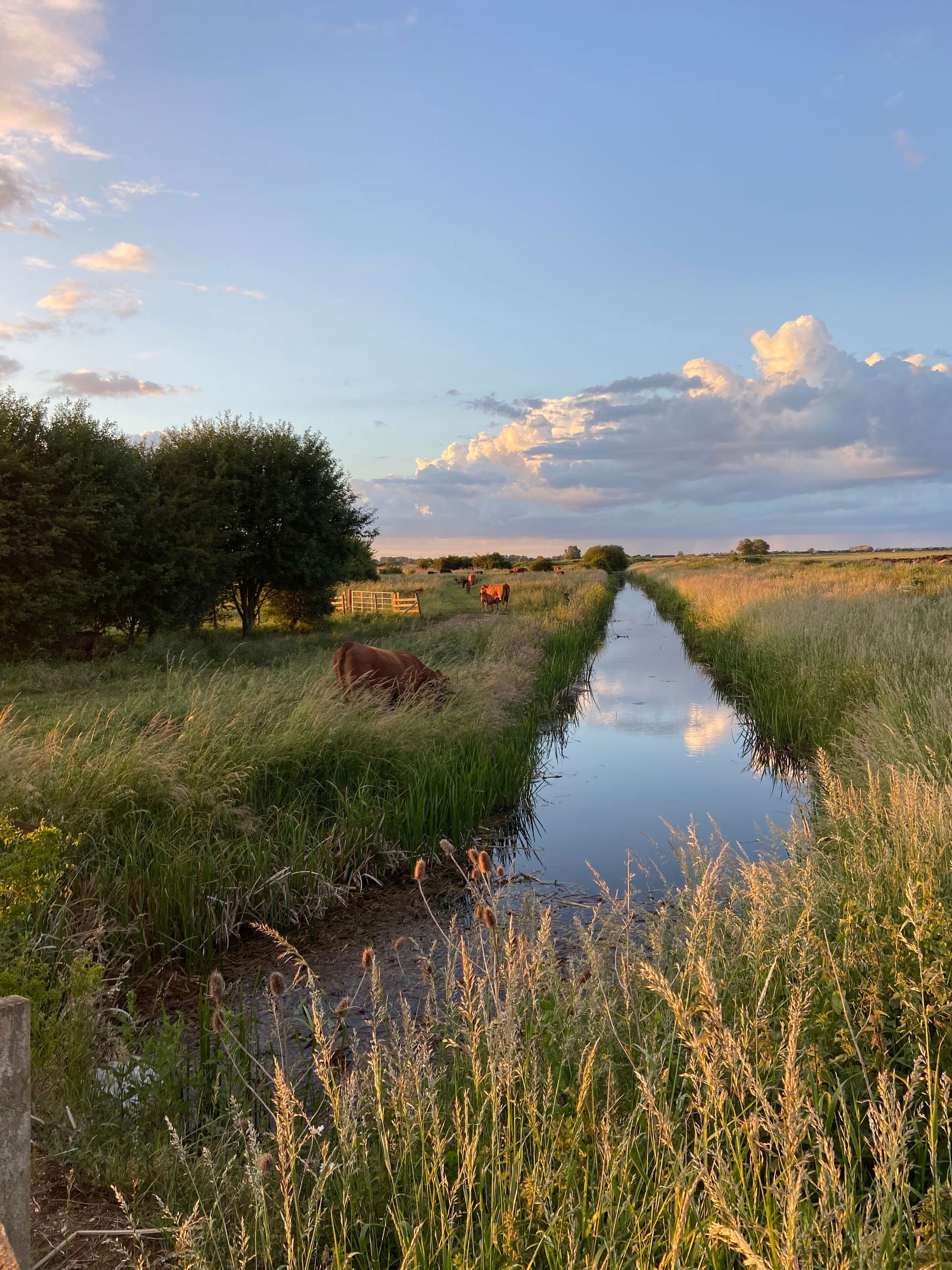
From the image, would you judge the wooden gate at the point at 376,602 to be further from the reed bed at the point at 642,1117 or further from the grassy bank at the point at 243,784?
the reed bed at the point at 642,1117

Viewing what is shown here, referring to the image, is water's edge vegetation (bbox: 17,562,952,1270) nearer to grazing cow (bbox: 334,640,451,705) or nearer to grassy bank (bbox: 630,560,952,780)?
grassy bank (bbox: 630,560,952,780)

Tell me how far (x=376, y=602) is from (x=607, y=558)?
3093 inches

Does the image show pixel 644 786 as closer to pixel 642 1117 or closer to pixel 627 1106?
pixel 627 1106

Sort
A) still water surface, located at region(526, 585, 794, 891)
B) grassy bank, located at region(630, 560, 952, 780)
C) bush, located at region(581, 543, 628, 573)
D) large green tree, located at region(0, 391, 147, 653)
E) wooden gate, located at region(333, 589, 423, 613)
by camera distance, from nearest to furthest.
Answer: grassy bank, located at region(630, 560, 952, 780) → still water surface, located at region(526, 585, 794, 891) → large green tree, located at region(0, 391, 147, 653) → wooden gate, located at region(333, 589, 423, 613) → bush, located at region(581, 543, 628, 573)

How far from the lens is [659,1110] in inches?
102

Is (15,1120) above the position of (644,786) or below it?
above

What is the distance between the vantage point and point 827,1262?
195cm

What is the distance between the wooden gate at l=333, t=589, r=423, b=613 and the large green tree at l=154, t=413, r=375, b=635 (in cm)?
492

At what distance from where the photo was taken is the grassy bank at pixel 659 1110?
1.86m

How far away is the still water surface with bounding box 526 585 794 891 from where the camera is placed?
25.1ft

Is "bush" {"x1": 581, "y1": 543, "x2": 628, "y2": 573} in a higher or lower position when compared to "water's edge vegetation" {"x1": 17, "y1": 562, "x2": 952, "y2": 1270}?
higher

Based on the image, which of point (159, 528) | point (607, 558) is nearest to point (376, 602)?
point (159, 528)

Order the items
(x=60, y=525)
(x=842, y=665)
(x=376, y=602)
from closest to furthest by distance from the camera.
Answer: (x=842, y=665)
(x=60, y=525)
(x=376, y=602)

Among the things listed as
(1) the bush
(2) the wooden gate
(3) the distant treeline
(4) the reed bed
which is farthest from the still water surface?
(1) the bush
